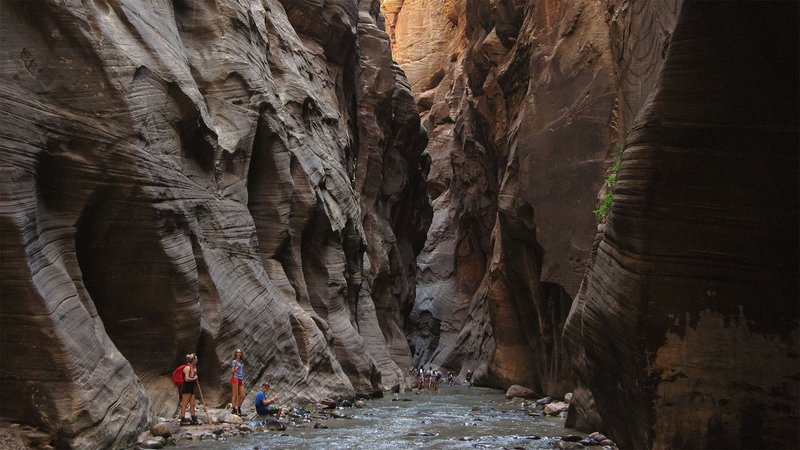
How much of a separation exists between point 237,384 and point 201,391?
81 centimetres

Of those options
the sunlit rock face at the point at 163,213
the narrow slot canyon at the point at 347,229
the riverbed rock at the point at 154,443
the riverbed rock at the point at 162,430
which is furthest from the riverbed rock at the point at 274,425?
the riverbed rock at the point at 154,443

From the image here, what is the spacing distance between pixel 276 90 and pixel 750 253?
16566 mm

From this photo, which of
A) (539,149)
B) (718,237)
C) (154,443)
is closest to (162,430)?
(154,443)

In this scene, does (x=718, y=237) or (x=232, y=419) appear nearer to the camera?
(x=718, y=237)

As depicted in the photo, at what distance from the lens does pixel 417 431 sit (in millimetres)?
14445

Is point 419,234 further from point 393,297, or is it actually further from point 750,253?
point 750,253

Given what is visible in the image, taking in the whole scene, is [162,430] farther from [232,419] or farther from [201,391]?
[201,391]

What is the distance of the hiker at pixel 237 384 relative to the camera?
14914mm

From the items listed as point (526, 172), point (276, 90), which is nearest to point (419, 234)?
point (526, 172)

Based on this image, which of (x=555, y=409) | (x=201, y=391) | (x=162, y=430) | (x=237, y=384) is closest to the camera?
(x=162, y=430)

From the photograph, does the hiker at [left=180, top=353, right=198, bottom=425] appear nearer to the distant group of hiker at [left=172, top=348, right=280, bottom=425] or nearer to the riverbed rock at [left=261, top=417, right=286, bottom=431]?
the distant group of hiker at [left=172, top=348, right=280, bottom=425]

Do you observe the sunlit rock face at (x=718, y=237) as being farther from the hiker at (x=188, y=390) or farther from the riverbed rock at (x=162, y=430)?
the hiker at (x=188, y=390)

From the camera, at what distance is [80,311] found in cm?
1052

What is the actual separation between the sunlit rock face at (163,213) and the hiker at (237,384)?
Answer: 1.14 ft
